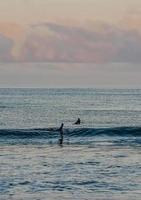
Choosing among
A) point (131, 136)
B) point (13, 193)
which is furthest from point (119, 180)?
point (131, 136)

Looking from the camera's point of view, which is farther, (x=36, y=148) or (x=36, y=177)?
(x=36, y=148)

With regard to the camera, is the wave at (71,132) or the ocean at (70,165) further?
the wave at (71,132)

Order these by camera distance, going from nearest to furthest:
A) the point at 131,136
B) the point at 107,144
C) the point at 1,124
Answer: the point at 107,144, the point at 131,136, the point at 1,124

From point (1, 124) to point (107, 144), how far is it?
26.6m

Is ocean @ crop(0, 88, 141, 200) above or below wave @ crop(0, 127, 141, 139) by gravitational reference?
below

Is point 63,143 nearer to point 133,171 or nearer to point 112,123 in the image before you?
point 133,171

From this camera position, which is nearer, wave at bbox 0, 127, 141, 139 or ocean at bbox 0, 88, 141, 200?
ocean at bbox 0, 88, 141, 200

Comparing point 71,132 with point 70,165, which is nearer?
point 70,165

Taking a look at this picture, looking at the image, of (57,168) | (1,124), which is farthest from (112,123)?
(57,168)

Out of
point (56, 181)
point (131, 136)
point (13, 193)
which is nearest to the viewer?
point (13, 193)

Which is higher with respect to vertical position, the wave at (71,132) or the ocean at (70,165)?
the wave at (71,132)

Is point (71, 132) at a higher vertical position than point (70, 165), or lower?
higher

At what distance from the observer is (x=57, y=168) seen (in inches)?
1324

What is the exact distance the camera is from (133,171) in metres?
32.2
